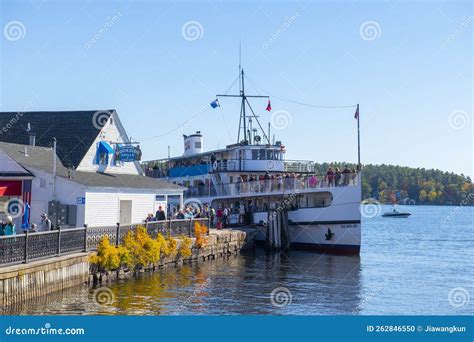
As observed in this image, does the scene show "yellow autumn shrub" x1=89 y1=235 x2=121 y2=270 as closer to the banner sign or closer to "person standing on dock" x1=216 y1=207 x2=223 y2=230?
the banner sign

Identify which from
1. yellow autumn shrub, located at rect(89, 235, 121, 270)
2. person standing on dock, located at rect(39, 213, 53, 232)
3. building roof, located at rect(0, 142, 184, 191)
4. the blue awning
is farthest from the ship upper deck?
yellow autumn shrub, located at rect(89, 235, 121, 270)

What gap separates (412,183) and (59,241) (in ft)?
545

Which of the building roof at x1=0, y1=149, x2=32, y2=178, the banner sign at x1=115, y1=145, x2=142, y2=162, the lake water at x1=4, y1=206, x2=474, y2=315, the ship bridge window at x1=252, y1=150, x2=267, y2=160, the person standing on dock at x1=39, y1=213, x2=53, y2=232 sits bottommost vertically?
the lake water at x1=4, y1=206, x2=474, y2=315

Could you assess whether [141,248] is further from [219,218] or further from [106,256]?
[219,218]

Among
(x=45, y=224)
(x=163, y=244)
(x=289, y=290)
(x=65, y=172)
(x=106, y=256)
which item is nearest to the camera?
(x=106, y=256)

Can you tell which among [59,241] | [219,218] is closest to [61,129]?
[219,218]

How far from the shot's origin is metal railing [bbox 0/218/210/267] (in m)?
19.1

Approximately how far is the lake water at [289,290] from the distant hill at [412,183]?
432 ft

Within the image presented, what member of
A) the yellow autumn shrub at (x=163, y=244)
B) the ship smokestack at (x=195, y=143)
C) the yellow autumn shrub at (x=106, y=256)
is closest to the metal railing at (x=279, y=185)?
the ship smokestack at (x=195, y=143)

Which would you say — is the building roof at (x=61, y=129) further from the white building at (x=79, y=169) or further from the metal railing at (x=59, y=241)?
the metal railing at (x=59, y=241)

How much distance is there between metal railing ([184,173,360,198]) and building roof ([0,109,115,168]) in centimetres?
1195

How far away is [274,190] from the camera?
141ft

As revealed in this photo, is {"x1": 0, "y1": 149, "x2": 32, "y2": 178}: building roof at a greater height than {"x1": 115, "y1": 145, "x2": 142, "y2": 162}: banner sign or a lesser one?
lesser

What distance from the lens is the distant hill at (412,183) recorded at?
168762mm
